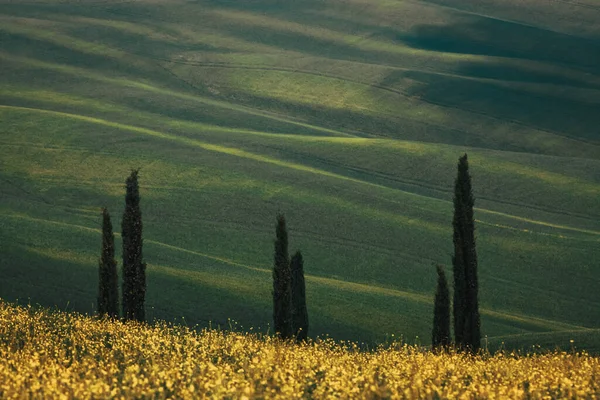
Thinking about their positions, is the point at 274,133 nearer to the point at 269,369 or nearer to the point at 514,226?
the point at 514,226

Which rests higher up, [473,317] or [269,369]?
[269,369]

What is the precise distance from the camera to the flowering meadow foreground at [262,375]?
947 centimetres

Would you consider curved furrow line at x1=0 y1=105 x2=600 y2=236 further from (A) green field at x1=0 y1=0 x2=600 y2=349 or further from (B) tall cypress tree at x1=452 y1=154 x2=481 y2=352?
(B) tall cypress tree at x1=452 y1=154 x2=481 y2=352

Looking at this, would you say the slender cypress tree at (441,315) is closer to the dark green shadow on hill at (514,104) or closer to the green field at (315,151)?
the green field at (315,151)

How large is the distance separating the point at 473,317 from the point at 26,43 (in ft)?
334

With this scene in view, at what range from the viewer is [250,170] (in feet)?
234

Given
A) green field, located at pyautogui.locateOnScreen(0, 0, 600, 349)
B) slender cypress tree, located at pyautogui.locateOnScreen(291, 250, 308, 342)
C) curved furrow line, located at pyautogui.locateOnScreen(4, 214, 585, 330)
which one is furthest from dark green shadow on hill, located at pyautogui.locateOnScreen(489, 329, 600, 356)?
curved furrow line, located at pyautogui.locateOnScreen(4, 214, 585, 330)

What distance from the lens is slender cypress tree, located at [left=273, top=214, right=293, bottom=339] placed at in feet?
81.8

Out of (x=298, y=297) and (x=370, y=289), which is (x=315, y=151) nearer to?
(x=370, y=289)

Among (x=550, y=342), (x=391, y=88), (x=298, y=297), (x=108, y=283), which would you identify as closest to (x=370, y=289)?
(x=550, y=342)

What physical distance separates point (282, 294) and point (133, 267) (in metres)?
5.01

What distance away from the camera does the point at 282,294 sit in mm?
25234

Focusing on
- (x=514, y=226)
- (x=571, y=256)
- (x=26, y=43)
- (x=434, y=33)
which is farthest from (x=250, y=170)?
(x=434, y=33)

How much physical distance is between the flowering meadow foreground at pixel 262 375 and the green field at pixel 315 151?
1712 centimetres
